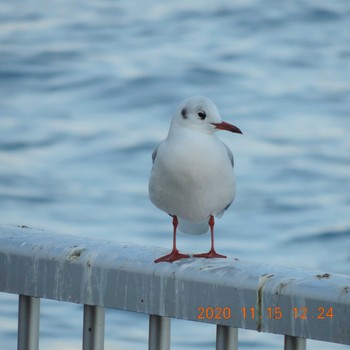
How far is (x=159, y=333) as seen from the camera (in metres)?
1.77

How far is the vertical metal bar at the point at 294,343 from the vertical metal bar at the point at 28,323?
1.30ft

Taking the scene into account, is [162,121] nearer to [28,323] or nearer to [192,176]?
[192,176]

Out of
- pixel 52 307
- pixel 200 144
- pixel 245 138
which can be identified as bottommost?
pixel 52 307

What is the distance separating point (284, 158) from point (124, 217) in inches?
56.1

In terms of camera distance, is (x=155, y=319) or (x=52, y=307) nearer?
(x=155, y=319)

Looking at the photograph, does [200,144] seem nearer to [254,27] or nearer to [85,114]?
[85,114]

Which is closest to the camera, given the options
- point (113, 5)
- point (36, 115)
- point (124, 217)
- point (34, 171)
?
point (124, 217)

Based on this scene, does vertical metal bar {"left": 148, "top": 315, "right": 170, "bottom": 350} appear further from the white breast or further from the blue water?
the blue water

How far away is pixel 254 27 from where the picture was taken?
35.6 ft

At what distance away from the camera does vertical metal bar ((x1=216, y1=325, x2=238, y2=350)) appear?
1.72 m

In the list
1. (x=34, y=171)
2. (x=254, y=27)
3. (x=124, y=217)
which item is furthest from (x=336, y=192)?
(x=254, y=27)

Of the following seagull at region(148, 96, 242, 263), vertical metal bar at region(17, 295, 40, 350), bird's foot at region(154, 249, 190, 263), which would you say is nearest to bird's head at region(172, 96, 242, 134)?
seagull at region(148, 96, 242, 263)

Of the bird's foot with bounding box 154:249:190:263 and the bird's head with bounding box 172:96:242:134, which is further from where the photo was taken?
the bird's head with bounding box 172:96:242:134

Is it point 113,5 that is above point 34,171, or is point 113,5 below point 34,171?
above
